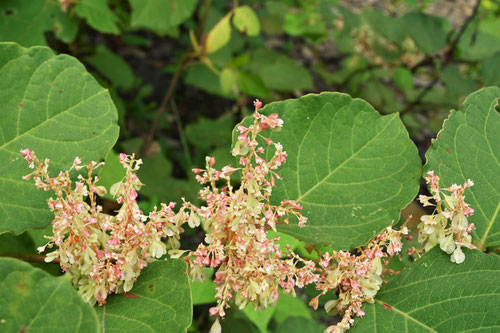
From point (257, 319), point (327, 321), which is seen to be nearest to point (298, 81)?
point (327, 321)

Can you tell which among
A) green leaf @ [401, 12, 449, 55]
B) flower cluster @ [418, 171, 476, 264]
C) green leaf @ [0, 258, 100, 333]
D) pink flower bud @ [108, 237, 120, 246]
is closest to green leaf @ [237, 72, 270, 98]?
green leaf @ [401, 12, 449, 55]

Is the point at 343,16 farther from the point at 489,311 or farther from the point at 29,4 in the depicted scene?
the point at 489,311

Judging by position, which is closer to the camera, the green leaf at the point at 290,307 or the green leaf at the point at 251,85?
the green leaf at the point at 290,307

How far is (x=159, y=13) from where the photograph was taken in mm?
2404

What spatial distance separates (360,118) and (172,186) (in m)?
1.54

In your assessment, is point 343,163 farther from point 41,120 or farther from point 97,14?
point 97,14

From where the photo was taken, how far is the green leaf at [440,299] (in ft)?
3.35

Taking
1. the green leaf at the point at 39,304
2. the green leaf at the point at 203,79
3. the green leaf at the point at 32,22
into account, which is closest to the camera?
the green leaf at the point at 39,304

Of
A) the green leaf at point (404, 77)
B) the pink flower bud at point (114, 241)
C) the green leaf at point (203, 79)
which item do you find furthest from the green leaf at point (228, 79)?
the pink flower bud at point (114, 241)

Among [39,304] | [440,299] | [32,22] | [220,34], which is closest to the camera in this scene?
[39,304]

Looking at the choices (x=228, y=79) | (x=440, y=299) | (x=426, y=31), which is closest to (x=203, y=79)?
(x=228, y=79)

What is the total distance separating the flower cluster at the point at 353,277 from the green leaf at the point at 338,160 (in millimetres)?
79

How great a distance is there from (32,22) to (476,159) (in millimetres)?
1713

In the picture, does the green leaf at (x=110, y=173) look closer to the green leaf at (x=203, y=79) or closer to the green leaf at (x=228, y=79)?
the green leaf at (x=228, y=79)
